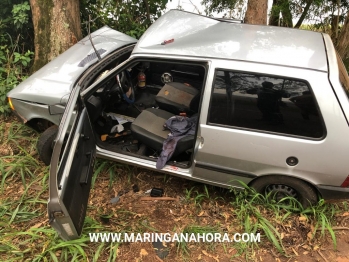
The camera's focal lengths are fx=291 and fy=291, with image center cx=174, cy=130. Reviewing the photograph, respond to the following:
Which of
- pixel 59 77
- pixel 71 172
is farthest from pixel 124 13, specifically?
pixel 71 172

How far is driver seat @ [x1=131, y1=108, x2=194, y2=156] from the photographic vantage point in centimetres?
296

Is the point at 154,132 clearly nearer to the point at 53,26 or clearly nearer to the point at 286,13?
the point at 53,26

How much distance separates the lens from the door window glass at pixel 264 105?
2383 mm

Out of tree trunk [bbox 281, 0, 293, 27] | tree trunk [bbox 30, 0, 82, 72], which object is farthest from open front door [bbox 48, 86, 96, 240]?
tree trunk [bbox 281, 0, 293, 27]

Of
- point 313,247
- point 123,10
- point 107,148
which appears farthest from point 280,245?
point 123,10

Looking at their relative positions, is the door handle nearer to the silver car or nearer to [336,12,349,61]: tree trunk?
the silver car

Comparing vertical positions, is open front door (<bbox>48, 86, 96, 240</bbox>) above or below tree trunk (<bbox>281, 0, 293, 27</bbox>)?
below

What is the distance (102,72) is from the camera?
322cm

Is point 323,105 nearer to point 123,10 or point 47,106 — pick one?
point 47,106

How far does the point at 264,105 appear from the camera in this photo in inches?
97.3

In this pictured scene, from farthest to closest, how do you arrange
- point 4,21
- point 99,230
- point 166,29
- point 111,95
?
point 4,21 < point 111,95 < point 166,29 < point 99,230

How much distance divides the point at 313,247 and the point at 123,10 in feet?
16.6

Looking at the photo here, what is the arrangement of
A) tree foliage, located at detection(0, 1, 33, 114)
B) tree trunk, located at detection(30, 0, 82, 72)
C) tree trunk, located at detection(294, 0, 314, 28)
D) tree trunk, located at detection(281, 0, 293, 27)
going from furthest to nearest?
1. tree trunk, located at detection(294, 0, 314, 28)
2. tree trunk, located at detection(281, 0, 293, 27)
3. tree foliage, located at detection(0, 1, 33, 114)
4. tree trunk, located at detection(30, 0, 82, 72)

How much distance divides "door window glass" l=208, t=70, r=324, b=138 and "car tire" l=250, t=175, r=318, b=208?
526mm
